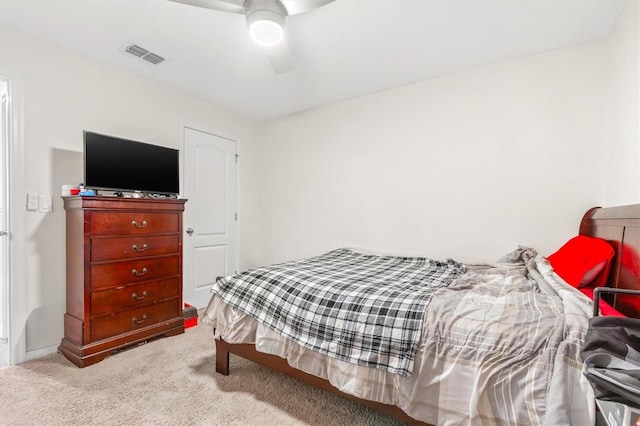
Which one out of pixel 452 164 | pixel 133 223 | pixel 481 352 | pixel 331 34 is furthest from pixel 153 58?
pixel 481 352

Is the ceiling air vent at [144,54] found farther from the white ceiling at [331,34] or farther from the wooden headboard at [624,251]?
the wooden headboard at [624,251]

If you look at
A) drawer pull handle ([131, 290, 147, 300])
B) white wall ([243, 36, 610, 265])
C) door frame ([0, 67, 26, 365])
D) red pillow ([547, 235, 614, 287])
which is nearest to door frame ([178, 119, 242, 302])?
white wall ([243, 36, 610, 265])

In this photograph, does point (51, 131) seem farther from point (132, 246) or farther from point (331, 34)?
point (331, 34)

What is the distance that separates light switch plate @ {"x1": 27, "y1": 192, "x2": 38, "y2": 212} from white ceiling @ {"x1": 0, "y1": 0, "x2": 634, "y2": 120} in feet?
3.97

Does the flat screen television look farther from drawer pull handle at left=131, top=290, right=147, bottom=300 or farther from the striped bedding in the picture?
the striped bedding

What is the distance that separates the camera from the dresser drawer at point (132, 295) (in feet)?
7.31

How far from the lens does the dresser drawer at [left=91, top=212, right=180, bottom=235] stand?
87.7 inches

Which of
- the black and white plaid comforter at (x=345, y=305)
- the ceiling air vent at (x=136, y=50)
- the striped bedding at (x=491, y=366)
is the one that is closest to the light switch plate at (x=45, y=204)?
the ceiling air vent at (x=136, y=50)

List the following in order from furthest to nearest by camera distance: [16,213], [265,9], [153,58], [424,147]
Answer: [424,147] → [153,58] → [16,213] → [265,9]

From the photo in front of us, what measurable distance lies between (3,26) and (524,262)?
426 centimetres

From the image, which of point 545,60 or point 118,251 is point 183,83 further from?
point 545,60

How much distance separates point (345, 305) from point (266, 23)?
163cm

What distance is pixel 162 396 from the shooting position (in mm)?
1779

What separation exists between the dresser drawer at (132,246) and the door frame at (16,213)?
56 cm
